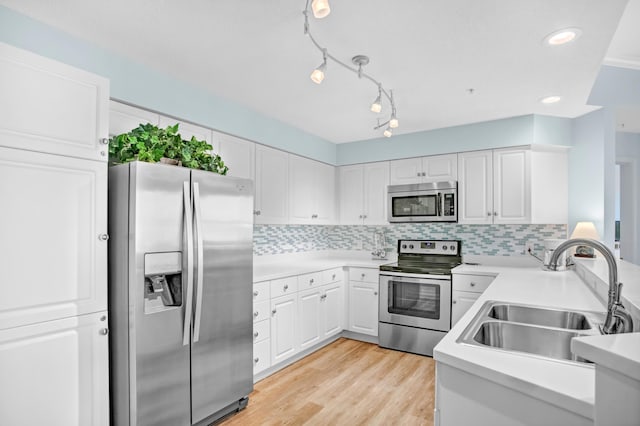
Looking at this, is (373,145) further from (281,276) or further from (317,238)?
(281,276)

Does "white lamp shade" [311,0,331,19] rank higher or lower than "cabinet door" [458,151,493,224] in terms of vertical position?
higher

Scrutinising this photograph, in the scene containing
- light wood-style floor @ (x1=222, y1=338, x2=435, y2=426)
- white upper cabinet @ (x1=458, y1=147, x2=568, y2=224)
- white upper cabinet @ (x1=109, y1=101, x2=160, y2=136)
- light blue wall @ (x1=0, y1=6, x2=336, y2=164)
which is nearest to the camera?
light blue wall @ (x1=0, y1=6, x2=336, y2=164)

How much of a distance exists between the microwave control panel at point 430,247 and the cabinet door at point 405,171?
0.75 metres

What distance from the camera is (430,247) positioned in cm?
423

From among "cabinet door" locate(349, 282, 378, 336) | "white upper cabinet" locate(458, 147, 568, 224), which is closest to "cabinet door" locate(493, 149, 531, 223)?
"white upper cabinet" locate(458, 147, 568, 224)

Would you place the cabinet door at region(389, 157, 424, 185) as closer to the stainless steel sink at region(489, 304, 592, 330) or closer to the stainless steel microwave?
the stainless steel microwave

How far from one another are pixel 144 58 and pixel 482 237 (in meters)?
3.63

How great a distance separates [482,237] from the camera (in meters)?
4.00

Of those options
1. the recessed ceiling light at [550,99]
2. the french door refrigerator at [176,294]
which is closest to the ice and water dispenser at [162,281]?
the french door refrigerator at [176,294]

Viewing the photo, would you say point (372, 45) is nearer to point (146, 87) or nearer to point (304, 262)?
point (146, 87)

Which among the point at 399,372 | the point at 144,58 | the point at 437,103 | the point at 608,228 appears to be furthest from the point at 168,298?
the point at 608,228

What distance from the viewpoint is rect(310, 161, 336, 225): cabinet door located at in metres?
4.32

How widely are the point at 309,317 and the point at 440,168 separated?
2146mm

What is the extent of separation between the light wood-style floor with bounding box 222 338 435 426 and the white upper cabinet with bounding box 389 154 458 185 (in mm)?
1907
